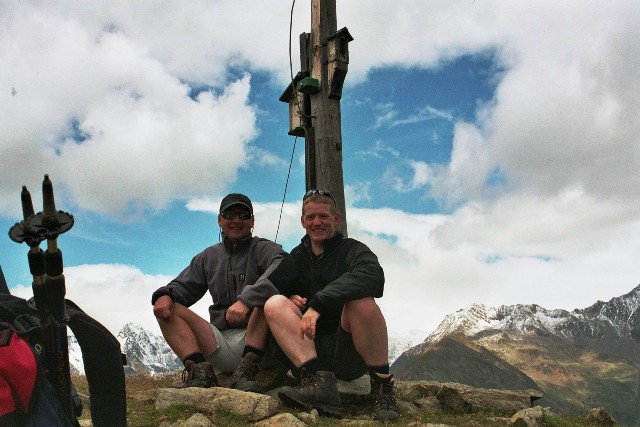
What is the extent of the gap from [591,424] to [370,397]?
329 cm

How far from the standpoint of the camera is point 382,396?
21.3 feet

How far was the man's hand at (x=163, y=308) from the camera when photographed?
267 inches

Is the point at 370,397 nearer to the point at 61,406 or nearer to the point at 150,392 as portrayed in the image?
the point at 150,392

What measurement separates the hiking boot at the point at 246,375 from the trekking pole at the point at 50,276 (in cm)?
310

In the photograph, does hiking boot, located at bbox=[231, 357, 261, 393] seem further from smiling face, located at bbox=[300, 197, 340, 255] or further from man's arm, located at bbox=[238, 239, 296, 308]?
smiling face, located at bbox=[300, 197, 340, 255]

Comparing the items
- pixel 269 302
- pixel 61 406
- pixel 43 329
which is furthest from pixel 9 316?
pixel 269 302

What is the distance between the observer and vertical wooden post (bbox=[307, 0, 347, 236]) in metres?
8.98

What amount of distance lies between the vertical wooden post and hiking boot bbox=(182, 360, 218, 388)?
9.24 feet

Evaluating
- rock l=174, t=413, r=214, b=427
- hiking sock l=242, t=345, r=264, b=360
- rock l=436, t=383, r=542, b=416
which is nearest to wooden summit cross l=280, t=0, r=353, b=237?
hiking sock l=242, t=345, r=264, b=360

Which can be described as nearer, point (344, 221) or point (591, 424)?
point (591, 424)

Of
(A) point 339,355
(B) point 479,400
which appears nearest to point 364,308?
(A) point 339,355

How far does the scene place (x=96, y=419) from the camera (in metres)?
4.11

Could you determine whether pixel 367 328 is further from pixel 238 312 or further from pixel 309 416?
pixel 238 312

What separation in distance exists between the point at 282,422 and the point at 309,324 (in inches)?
37.6
